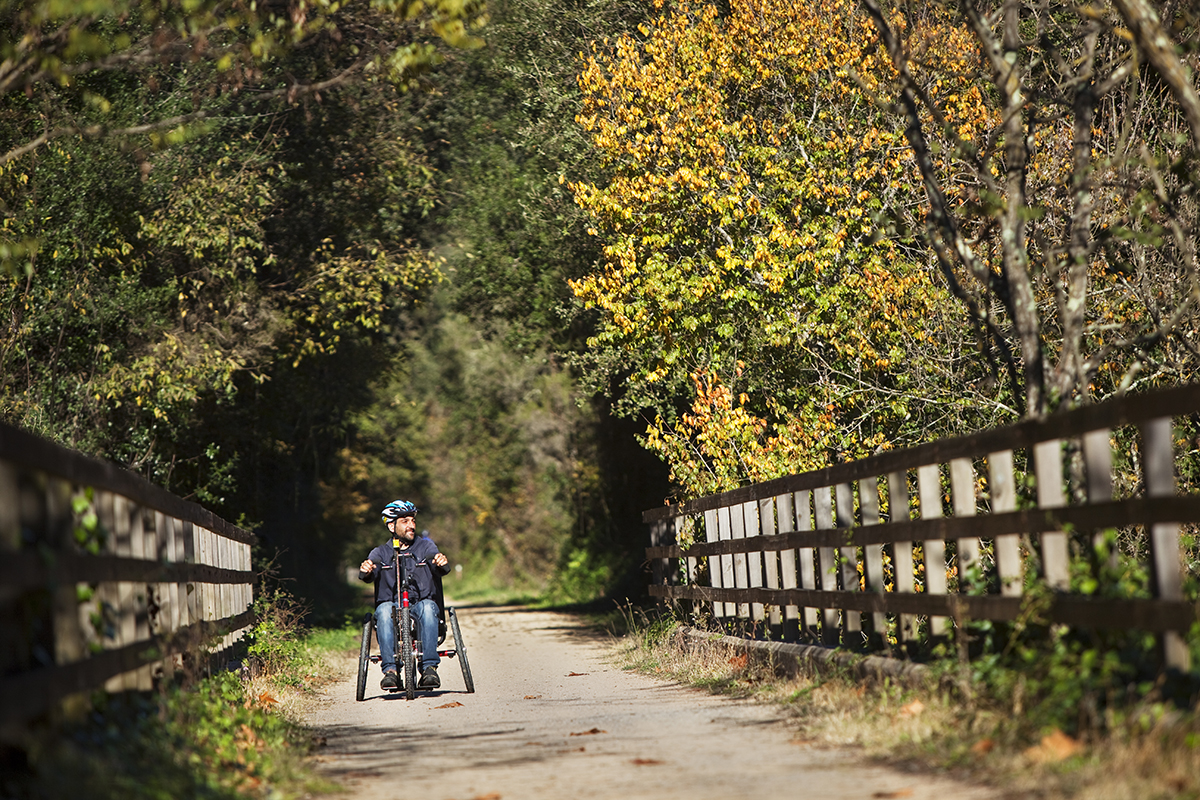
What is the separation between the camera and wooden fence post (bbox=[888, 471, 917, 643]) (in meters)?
7.96

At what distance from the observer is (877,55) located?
16625 mm

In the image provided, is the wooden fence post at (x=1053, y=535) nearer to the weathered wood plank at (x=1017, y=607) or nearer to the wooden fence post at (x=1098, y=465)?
the weathered wood plank at (x=1017, y=607)

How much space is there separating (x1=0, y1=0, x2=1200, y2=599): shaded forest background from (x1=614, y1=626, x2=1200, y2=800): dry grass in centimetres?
198

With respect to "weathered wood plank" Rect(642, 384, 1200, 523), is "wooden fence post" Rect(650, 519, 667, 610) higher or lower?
lower

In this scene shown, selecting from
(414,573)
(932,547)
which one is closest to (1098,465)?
(932,547)

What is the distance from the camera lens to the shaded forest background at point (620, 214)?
8.67 meters

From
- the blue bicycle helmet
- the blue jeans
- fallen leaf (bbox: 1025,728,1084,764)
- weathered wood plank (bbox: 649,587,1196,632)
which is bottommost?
fallen leaf (bbox: 1025,728,1084,764)

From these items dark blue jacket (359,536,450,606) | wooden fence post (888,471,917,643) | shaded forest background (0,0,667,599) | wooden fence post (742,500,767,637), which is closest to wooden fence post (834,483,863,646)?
wooden fence post (888,471,917,643)

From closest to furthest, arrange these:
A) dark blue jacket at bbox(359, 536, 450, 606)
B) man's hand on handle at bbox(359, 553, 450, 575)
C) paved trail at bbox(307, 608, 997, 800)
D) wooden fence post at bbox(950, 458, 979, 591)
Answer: paved trail at bbox(307, 608, 997, 800)
wooden fence post at bbox(950, 458, 979, 591)
man's hand on handle at bbox(359, 553, 450, 575)
dark blue jacket at bbox(359, 536, 450, 606)

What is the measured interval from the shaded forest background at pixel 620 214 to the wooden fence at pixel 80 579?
7.95ft

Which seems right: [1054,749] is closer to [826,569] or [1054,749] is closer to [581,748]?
[581,748]

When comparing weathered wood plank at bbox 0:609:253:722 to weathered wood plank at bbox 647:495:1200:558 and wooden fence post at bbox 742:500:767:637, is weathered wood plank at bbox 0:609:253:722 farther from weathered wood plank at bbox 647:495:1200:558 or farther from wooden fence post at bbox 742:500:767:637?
wooden fence post at bbox 742:500:767:637

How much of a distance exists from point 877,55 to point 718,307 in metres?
3.55

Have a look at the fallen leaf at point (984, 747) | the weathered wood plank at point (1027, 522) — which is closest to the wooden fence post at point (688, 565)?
the weathered wood plank at point (1027, 522)
